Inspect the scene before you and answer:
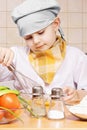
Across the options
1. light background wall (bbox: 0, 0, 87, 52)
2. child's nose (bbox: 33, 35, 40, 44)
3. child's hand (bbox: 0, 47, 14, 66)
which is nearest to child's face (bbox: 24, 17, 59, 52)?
child's nose (bbox: 33, 35, 40, 44)

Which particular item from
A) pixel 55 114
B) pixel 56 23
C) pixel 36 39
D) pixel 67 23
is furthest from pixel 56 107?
pixel 67 23

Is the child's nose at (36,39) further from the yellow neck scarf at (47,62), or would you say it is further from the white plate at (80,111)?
the white plate at (80,111)

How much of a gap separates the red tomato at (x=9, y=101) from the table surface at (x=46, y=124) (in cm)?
4

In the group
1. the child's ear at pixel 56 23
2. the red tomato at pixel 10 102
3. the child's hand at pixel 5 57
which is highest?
the child's ear at pixel 56 23

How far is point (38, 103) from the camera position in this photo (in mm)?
764

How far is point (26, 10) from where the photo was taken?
1264 millimetres

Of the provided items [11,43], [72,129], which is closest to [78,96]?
[72,129]

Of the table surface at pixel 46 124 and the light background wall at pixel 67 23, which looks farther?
the light background wall at pixel 67 23

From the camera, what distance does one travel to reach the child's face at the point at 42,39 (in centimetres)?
124

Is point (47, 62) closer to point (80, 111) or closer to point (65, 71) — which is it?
point (65, 71)

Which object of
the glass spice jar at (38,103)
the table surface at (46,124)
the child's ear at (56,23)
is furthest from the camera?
the child's ear at (56,23)

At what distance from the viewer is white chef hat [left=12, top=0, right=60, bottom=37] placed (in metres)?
1.25

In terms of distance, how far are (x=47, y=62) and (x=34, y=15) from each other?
7.9 inches

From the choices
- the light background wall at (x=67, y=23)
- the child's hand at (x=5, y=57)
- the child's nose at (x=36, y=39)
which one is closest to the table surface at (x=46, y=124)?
the child's hand at (x=5, y=57)
